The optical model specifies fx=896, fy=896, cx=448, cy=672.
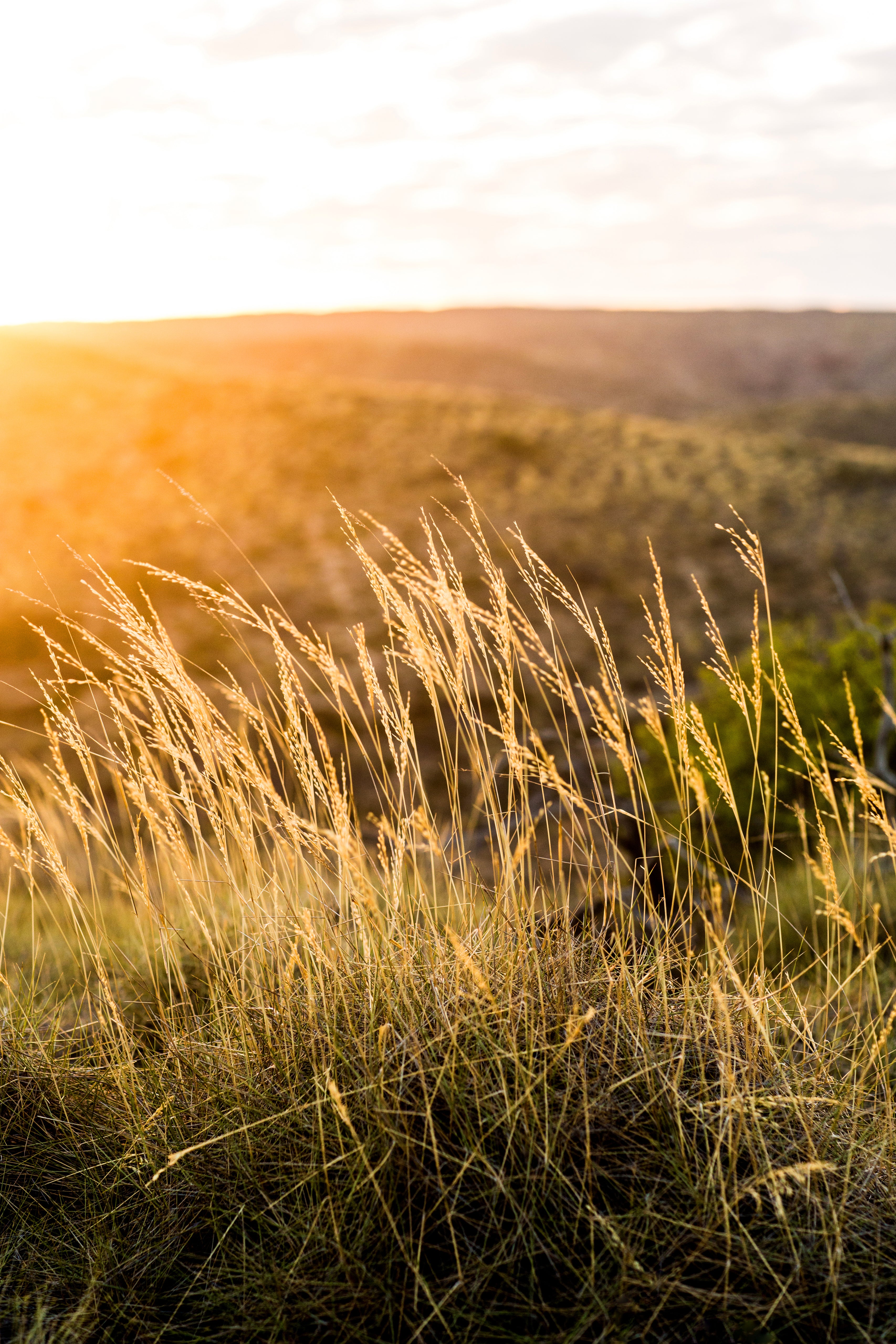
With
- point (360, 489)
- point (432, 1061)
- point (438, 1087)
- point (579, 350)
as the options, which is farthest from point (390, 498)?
point (579, 350)

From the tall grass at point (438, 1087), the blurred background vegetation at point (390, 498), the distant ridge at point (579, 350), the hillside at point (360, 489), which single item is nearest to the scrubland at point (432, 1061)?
the tall grass at point (438, 1087)

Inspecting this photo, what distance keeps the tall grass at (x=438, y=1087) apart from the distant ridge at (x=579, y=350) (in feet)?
225

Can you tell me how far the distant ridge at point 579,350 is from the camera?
7619cm

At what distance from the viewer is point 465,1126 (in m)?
1.78

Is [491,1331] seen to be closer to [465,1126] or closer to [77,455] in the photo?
[465,1126]

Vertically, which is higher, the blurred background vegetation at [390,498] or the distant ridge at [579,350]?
the distant ridge at [579,350]

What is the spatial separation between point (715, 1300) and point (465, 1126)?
20.9 inches

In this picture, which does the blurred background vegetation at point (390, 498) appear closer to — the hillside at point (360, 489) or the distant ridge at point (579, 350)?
the hillside at point (360, 489)

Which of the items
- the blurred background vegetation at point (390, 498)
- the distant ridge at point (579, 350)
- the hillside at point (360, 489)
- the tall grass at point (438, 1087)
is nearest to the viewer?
the tall grass at point (438, 1087)

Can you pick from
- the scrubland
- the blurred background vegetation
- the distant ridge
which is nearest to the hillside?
the blurred background vegetation

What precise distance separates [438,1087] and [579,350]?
94564 millimetres

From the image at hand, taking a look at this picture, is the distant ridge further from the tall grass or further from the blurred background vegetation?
the tall grass

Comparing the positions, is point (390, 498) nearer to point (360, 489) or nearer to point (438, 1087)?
point (360, 489)

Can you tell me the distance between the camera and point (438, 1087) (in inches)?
69.4
